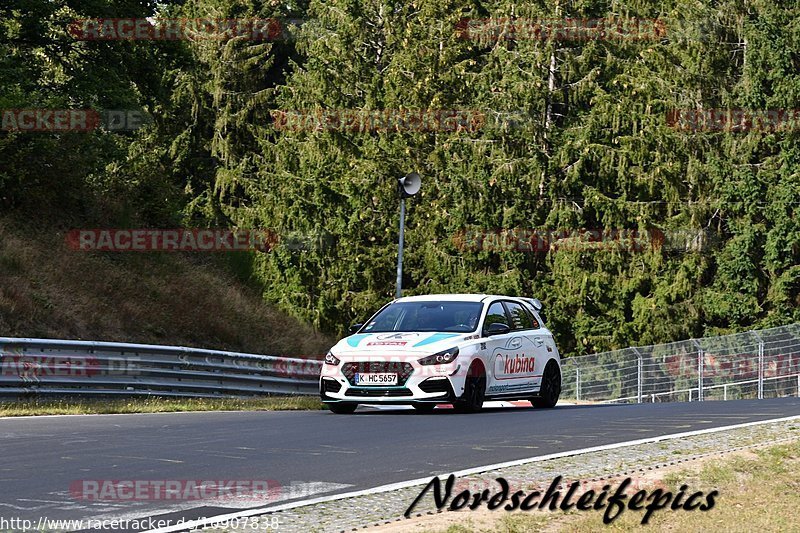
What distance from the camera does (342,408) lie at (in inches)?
728

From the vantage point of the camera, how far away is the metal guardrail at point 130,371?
2009cm

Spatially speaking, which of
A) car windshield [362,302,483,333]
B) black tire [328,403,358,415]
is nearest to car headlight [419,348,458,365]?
car windshield [362,302,483,333]

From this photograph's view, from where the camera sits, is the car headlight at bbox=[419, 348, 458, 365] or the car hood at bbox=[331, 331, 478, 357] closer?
the car headlight at bbox=[419, 348, 458, 365]

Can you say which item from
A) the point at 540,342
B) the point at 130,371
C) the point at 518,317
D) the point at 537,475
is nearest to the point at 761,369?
the point at 540,342

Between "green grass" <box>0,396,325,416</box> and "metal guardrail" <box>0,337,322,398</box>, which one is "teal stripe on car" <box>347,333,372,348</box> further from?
"metal guardrail" <box>0,337,322,398</box>

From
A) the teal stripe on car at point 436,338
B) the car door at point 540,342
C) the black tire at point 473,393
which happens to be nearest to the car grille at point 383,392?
the teal stripe on car at point 436,338

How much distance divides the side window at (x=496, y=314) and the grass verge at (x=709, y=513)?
299 inches

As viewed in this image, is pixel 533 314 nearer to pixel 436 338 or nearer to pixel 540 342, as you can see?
pixel 540 342

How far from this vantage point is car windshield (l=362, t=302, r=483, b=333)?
738 inches

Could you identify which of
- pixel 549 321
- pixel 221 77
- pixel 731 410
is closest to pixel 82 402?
pixel 731 410

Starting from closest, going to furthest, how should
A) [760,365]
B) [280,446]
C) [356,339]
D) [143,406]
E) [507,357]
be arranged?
[280,446]
[356,339]
[507,357]
[143,406]
[760,365]

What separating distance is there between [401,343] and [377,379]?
0.62 metres

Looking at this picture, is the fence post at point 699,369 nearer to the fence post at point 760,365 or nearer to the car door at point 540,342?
the fence post at point 760,365

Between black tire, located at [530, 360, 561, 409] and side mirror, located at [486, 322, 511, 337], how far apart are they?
1636 mm
